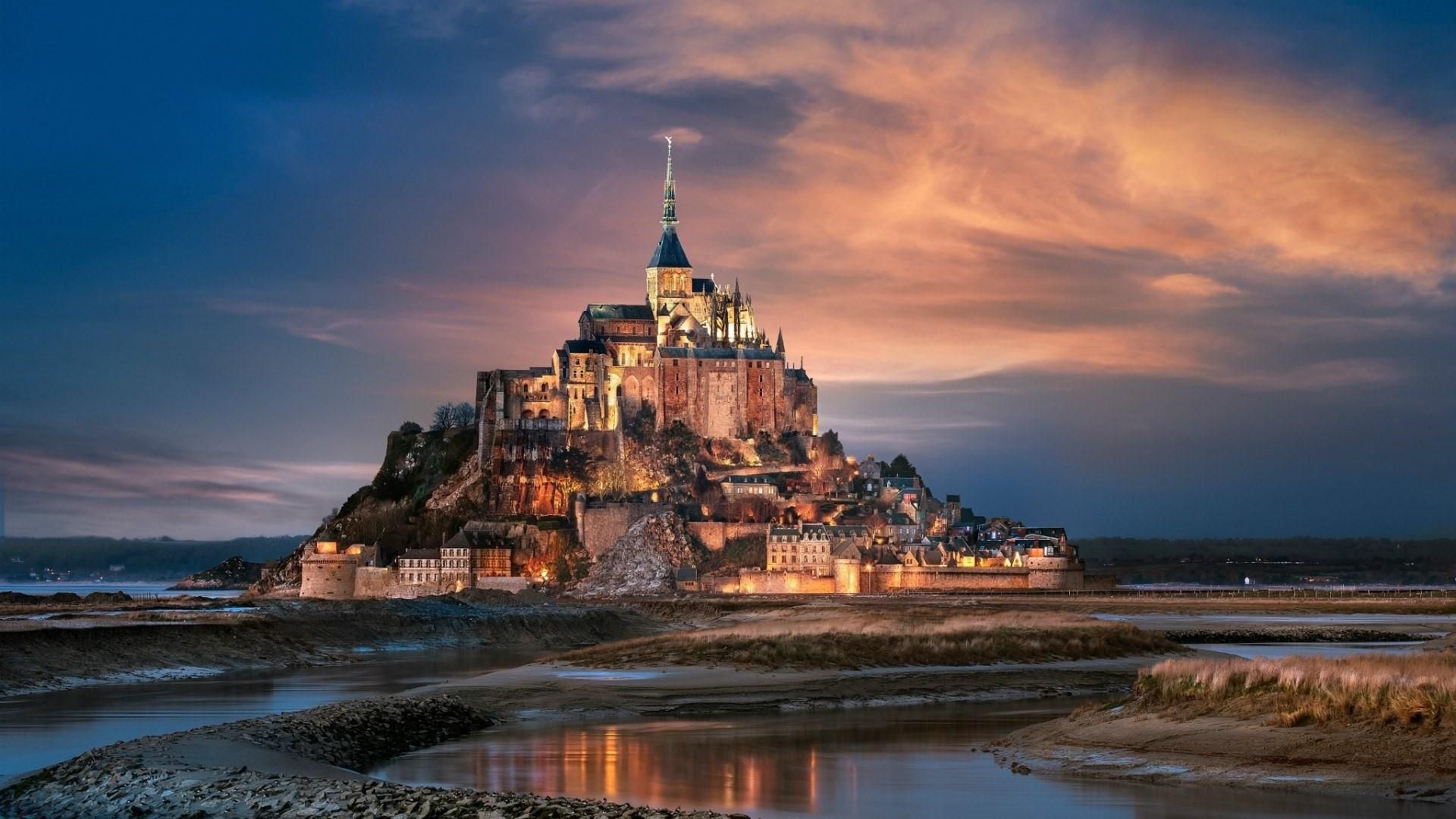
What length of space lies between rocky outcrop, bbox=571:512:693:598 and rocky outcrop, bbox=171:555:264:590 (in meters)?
84.3

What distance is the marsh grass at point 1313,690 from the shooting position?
21.8m

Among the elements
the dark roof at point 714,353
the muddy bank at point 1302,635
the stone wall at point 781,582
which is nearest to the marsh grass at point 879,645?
the muddy bank at point 1302,635

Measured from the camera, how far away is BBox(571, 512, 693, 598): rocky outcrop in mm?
117500

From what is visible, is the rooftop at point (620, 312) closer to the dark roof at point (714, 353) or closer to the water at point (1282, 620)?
the dark roof at point (714, 353)

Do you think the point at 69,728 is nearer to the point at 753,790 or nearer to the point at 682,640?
the point at 753,790

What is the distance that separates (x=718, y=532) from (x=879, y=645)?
259 ft

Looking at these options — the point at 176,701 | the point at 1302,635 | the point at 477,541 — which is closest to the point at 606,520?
the point at 477,541

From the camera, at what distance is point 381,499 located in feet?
491

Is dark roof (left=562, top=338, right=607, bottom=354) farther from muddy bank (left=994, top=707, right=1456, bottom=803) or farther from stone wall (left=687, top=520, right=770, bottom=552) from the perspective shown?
muddy bank (left=994, top=707, right=1456, bottom=803)

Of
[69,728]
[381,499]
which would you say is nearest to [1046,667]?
[69,728]

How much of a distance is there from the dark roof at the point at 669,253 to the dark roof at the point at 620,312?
6.34 meters

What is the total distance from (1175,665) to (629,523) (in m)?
98.1

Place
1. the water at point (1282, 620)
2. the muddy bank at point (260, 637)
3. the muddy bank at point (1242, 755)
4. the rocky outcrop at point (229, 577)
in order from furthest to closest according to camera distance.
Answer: the rocky outcrop at point (229, 577)
the water at point (1282, 620)
the muddy bank at point (260, 637)
the muddy bank at point (1242, 755)

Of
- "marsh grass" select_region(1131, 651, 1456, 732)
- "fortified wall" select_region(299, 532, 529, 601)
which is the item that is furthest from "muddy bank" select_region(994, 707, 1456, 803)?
"fortified wall" select_region(299, 532, 529, 601)
